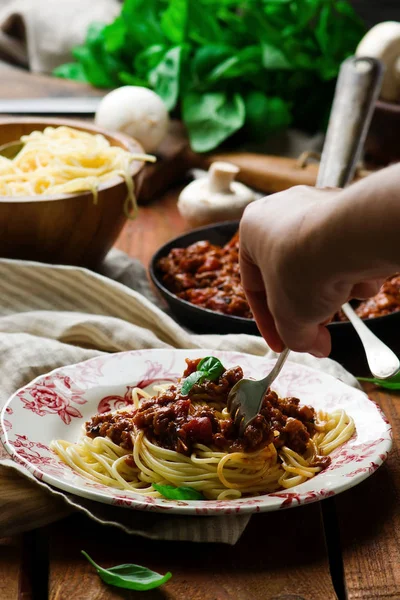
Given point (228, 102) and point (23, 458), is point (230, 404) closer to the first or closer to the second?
point (23, 458)

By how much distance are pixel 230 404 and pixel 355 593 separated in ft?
1.66

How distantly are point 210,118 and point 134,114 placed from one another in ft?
1.58

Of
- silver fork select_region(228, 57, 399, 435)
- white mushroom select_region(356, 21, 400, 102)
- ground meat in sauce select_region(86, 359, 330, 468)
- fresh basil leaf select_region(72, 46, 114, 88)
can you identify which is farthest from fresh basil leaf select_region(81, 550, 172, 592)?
fresh basil leaf select_region(72, 46, 114, 88)

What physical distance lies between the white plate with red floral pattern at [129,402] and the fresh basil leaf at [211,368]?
0.27m

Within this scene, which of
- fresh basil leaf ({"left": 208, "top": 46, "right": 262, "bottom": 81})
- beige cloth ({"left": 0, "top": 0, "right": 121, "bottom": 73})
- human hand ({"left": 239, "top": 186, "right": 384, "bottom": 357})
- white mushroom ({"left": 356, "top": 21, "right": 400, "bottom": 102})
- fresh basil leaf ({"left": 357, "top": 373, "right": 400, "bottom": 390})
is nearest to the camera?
human hand ({"left": 239, "top": 186, "right": 384, "bottom": 357})

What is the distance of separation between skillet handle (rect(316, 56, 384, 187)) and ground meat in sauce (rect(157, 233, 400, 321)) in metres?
0.42

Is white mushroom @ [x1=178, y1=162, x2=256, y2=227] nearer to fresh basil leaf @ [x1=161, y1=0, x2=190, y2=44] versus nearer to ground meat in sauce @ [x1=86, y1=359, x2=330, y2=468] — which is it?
fresh basil leaf @ [x1=161, y1=0, x2=190, y2=44]

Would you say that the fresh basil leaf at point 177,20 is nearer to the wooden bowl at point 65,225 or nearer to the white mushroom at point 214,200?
the white mushroom at point 214,200

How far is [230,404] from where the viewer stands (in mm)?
1958

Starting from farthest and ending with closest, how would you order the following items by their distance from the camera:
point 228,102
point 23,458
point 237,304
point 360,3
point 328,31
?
point 360,3 < point 328,31 < point 228,102 < point 237,304 < point 23,458

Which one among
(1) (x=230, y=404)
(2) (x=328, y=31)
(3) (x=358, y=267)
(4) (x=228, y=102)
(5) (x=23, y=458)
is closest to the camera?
(3) (x=358, y=267)

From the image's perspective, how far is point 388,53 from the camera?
3859 millimetres

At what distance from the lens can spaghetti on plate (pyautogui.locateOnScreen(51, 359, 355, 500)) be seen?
1.86 m

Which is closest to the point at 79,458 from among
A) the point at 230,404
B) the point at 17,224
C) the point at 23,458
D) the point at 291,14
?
the point at 23,458
